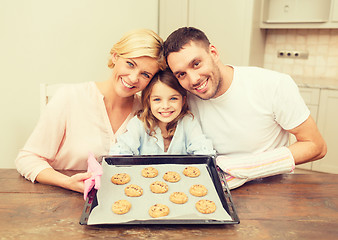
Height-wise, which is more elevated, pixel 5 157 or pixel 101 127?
pixel 101 127

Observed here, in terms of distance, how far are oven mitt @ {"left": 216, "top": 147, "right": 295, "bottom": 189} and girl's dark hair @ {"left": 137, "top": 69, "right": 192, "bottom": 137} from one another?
38 cm

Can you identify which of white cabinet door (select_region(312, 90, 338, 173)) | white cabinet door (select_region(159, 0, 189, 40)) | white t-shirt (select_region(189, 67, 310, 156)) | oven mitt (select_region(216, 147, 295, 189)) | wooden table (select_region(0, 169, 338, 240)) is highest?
white cabinet door (select_region(159, 0, 189, 40))

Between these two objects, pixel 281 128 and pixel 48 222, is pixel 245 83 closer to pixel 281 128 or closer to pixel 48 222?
pixel 281 128

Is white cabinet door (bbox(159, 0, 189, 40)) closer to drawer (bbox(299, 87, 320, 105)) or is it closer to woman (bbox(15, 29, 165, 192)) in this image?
drawer (bbox(299, 87, 320, 105))

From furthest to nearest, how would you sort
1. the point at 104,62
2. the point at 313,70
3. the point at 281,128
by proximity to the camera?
the point at 313,70
the point at 104,62
the point at 281,128

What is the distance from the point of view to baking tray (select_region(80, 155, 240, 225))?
0.94 m

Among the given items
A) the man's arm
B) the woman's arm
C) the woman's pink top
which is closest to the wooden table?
the woman's arm

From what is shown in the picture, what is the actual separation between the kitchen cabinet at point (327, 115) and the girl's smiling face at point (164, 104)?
7.43ft

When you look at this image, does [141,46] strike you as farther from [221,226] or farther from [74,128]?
[221,226]

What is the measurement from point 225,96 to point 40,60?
5.37 feet

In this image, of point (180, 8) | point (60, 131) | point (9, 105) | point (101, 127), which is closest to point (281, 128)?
point (101, 127)

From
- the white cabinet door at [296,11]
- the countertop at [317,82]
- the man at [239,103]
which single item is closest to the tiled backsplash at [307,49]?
the countertop at [317,82]

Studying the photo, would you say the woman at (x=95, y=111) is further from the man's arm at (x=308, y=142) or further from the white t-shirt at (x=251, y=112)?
the man's arm at (x=308, y=142)

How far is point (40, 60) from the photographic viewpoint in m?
2.49
